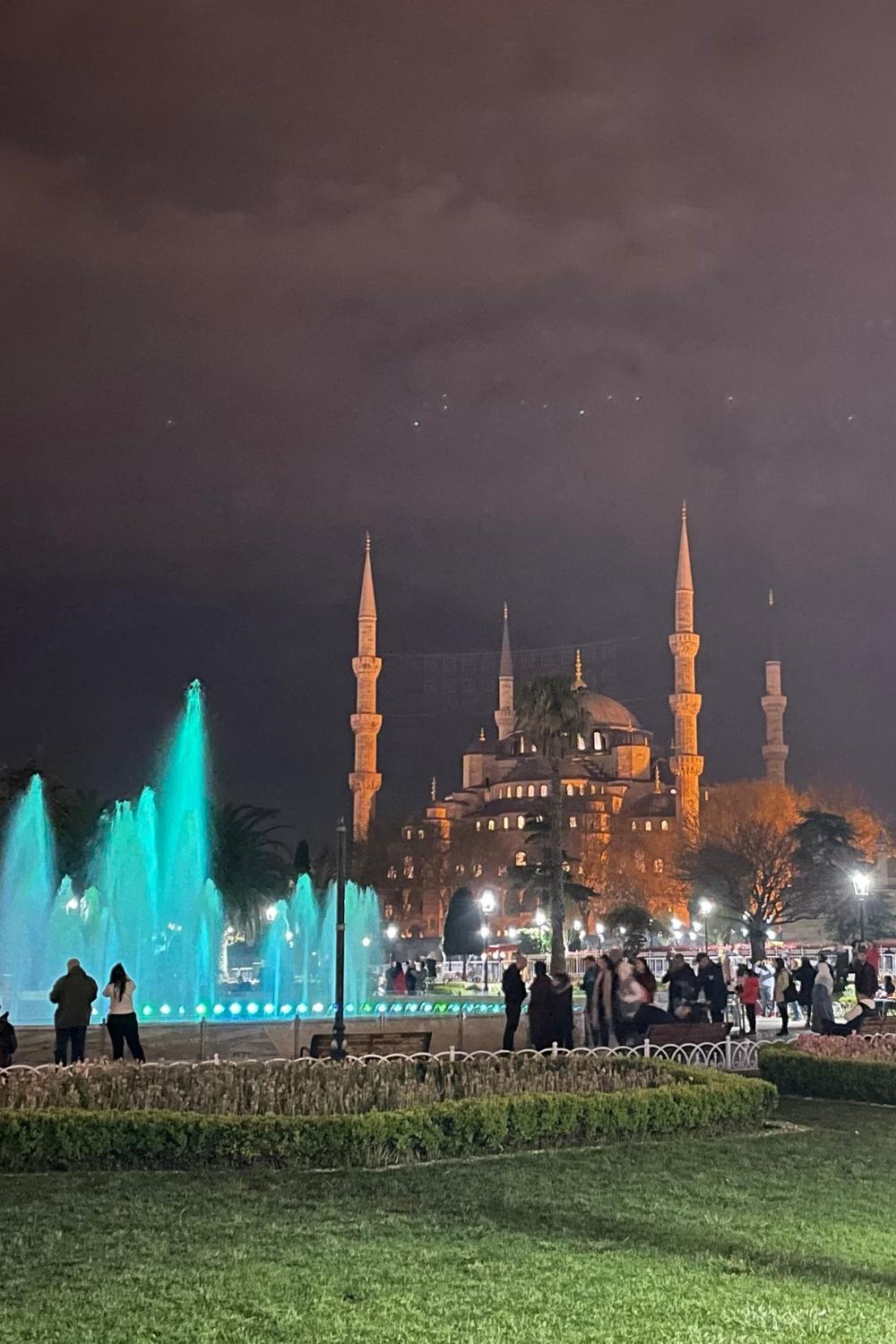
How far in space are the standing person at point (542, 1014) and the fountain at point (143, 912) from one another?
7.04m

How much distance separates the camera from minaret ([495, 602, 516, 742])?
85.8 meters

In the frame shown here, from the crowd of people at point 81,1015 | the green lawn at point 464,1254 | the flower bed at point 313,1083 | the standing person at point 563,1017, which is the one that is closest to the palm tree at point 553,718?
the standing person at point 563,1017

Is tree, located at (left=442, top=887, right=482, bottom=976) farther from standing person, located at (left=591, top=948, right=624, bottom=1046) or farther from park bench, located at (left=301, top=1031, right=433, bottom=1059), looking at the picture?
park bench, located at (left=301, top=1031, right=433, bottom=1059)

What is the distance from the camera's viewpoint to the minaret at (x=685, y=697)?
65938 mm

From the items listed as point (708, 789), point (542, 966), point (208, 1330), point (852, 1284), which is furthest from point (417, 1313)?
point (708, 789)

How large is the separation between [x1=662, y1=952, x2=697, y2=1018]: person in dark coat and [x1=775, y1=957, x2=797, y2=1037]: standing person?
306 cm

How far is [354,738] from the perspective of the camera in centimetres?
6812

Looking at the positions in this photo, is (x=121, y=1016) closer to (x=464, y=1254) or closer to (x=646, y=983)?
(x=646, y=983)

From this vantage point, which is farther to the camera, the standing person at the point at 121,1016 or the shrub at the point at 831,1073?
the standing person at the point at 121,1016

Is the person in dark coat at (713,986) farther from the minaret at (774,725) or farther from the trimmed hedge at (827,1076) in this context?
the minaret at (774,725)

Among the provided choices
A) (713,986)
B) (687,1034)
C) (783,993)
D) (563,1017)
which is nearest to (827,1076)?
(687,1034)

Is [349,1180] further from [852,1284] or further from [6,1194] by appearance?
[852,1284]

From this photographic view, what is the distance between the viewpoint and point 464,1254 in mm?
5656

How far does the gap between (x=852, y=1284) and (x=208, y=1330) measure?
2365 millimetres
